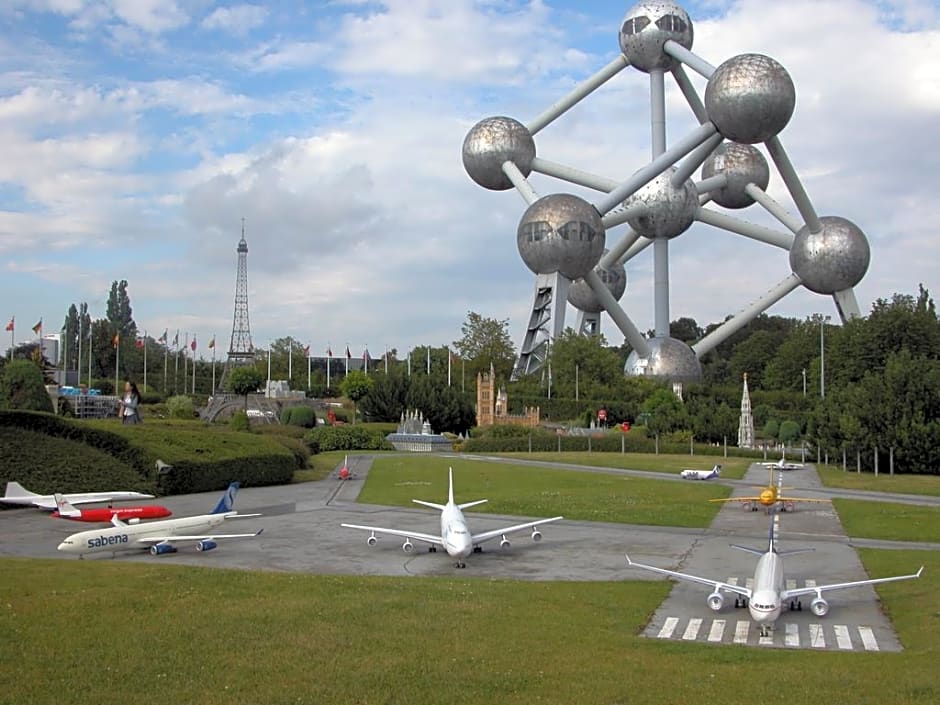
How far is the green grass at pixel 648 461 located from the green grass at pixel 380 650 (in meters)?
26.0

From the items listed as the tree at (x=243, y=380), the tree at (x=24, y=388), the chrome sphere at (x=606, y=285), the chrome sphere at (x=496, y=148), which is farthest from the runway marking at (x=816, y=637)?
the chrome sphere at (x=606, y=285)

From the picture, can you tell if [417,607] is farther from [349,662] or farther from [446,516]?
[446,516]

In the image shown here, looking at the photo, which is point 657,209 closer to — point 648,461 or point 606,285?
point 606,285

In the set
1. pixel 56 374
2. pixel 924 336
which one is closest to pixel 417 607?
pixel 924 336

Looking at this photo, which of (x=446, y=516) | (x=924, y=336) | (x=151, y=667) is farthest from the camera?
(x=924, y=336)

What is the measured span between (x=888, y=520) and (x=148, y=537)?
17.7 meters

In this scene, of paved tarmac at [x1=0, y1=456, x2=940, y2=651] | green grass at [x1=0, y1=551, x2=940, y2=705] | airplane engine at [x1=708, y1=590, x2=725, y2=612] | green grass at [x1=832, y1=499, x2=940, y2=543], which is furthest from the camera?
green grass at [x1=832, y1=499, x2=940, y2=543]

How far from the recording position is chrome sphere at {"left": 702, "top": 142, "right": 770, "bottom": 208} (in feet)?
271

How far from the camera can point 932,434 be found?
37781 millimetres

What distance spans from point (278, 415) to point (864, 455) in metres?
43.1

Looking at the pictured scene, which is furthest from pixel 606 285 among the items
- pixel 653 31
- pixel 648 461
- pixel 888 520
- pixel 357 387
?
pixel 888 520

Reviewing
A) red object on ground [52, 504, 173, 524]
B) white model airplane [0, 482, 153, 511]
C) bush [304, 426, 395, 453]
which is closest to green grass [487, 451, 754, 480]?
bush [304, 426, 395, 453]

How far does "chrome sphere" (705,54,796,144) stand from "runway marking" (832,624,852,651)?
53.2 meters

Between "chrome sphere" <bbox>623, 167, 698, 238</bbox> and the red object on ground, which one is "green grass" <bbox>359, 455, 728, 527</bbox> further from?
"chrome sphere" <bbox>623, 167, 698, 238</bbox>
